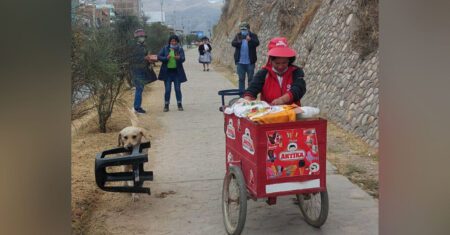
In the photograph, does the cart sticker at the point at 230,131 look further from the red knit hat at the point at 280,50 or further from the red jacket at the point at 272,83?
the red knit hat at the point at 280,50

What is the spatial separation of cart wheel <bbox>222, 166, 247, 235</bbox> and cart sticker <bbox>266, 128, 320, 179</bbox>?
0.93 feet

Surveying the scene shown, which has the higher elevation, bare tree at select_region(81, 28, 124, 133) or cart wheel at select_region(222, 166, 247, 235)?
bare tree at select_region(81, 28, 124, 133)

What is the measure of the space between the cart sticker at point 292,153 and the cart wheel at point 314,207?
1.17 feet

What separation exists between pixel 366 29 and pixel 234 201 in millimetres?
6337

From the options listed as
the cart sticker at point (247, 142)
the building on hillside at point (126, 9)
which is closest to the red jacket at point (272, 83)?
the cart sticker at point (247, 142)

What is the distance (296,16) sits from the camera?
18359mm

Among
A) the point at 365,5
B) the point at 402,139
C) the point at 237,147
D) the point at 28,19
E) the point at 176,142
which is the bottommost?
the point at 176,142

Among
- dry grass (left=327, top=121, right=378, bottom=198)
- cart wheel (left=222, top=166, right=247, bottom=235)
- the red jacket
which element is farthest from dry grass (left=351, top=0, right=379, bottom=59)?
cart wheel (left=222, top=166, right=247, bottom=235)

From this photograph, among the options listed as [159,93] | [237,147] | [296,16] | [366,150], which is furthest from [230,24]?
[237,147]

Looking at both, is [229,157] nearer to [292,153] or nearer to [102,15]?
[292,153]

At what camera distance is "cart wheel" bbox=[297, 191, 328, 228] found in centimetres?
437

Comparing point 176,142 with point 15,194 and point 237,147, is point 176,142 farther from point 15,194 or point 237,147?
point 15,194

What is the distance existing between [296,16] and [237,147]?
1458 centimetres

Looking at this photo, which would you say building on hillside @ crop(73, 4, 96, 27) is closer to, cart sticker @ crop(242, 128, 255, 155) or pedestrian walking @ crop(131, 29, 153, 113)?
cart sticker @ crop(242, 128, 255, 155)
